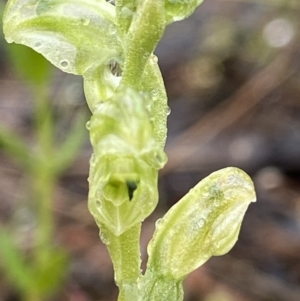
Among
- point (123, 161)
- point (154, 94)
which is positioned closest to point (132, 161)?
point (123, 161)

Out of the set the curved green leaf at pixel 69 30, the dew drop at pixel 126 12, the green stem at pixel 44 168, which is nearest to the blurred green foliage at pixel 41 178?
the green stem at pixel 44 168

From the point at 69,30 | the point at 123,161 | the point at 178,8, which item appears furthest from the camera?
the point at 69,30

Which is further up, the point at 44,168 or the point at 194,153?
the point at 44,168

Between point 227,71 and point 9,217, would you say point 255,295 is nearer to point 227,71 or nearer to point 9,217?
point 9,217

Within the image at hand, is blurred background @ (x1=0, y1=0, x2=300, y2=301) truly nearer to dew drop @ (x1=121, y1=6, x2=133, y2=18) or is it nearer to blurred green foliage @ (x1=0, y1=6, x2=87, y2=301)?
blurred green foliage @ (x1=0, y1=6, x2=87, y2=301)

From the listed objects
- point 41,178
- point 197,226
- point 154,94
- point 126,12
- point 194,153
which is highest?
point 126,12

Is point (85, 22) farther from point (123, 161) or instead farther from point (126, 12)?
point (123, 161)

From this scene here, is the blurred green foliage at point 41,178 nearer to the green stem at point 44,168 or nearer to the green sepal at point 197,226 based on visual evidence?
the green stem at point 44,168
